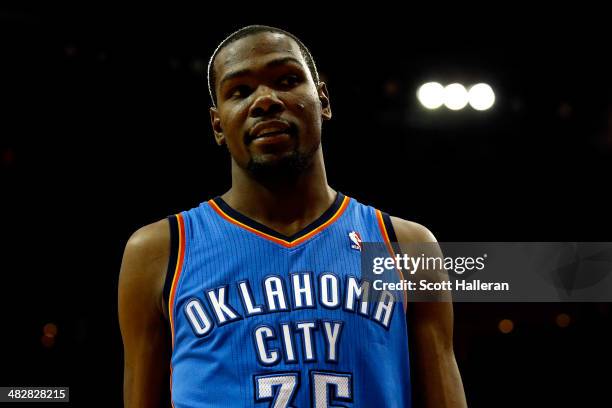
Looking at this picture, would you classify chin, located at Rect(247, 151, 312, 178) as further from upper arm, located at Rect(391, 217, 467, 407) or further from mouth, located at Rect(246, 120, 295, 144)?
upper arm, located at Rect(391, 217, 467, 407)

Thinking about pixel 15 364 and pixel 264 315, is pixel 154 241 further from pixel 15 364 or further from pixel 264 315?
pixel 15 364

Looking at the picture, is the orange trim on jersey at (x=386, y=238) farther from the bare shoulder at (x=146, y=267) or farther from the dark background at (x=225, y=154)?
the dark background at (x=225, y=154)

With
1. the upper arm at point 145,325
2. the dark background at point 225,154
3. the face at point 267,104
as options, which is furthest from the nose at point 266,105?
the dark background at point 225,154

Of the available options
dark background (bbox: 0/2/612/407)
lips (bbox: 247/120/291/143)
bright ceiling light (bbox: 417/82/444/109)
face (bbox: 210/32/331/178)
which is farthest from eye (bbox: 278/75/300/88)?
bright ceiling light (bbox: 417/82/444/109)

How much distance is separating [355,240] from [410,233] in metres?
0.14

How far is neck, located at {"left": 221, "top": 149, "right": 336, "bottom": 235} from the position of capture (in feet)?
5.75

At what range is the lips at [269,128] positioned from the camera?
166cm

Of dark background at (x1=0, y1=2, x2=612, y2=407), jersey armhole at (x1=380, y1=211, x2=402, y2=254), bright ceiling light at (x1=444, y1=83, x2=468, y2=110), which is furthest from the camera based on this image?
bright ceiling light at (x1=444, y1=83, x2=468, y2=110)

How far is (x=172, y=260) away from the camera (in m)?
1.64

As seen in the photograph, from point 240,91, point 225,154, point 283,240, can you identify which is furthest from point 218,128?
point 225,154

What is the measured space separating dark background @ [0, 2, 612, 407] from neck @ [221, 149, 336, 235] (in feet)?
8.80

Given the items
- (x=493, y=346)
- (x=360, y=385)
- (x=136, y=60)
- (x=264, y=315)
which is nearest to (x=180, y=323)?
(x=264, y=315)

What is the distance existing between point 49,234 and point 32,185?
38 cm

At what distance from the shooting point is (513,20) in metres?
4.62
